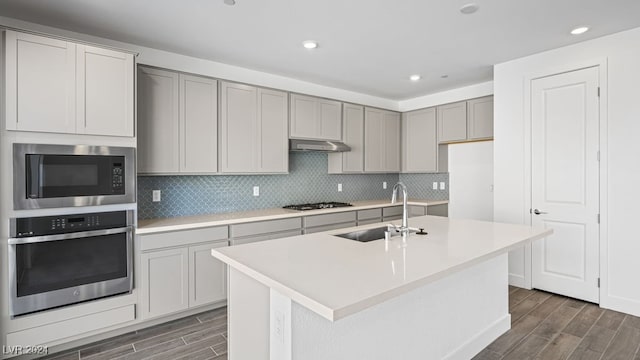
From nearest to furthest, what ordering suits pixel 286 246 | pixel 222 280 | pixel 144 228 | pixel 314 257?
pixel 314 257 → pixel 286 246 → pixel 144 228 → pixel 222 280

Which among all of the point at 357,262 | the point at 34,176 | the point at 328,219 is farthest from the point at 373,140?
the point at 34,176

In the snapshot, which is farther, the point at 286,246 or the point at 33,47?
the point at 33,47

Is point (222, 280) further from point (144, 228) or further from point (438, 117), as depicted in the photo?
point (438, 117)

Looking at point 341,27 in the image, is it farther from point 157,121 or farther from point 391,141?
point 391,141

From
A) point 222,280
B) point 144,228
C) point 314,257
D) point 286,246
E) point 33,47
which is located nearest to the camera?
point 314,257

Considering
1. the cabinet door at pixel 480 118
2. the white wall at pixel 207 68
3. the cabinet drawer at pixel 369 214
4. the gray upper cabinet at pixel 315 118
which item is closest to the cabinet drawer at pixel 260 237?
the cabinet drawer at pixel 369 214

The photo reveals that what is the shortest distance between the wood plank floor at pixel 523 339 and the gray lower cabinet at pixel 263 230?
762mm

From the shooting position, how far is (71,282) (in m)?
2.50

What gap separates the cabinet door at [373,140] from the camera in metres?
5.05

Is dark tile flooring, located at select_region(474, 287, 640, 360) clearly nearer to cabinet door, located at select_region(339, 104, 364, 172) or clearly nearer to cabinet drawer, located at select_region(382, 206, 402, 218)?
cabinet drawer, located at select_region(382, 206, 402, 218)

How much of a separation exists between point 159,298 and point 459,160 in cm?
444

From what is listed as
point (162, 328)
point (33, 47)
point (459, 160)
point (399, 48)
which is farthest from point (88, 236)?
point (459, 160)

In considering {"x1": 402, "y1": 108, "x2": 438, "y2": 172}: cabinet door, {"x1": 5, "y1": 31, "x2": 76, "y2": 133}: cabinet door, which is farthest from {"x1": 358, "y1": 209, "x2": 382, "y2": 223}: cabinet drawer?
{"x1": 5, "y1": 31, "x2": 76, "y2": 133}: cabinet door

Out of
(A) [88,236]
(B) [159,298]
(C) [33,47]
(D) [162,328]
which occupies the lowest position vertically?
(D) [162,328]
